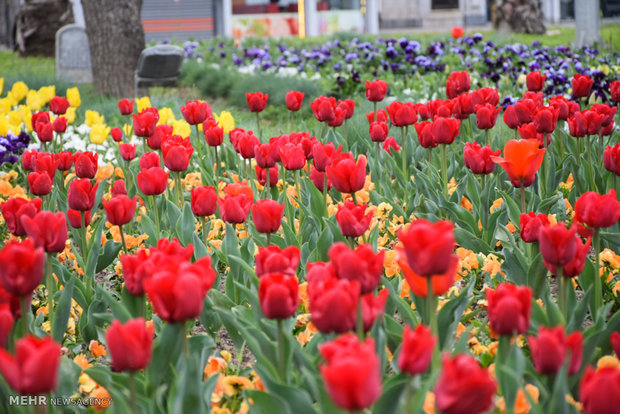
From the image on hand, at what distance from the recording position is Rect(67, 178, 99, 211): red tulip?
2.51 meters

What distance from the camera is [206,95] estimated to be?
1057cm

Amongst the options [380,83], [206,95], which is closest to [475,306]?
[380,83]

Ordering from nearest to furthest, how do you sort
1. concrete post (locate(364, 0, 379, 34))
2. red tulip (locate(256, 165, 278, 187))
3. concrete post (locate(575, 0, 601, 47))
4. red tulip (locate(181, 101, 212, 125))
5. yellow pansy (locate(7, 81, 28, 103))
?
red tulip (locate(256, 165, 278, 187)), red tulip (locate(181, 101, 212, 125)), yellow pansy (locate(7, 81, 28, 103)), concrete post (locate(575, 0, 601, 47)), concrete post (locate(364, 0, 379, 34))

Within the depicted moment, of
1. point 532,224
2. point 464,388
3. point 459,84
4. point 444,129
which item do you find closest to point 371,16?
point 459,84

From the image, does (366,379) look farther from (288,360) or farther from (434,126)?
(434,126)

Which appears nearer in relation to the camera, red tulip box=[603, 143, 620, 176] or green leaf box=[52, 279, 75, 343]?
green leaf box=[52, 279, 75, 343]

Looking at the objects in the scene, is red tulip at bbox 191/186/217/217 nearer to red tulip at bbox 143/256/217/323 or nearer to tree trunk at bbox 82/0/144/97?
red tulip at bbox 143/256/217/323

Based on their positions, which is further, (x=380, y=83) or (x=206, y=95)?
(x=206, y=95)

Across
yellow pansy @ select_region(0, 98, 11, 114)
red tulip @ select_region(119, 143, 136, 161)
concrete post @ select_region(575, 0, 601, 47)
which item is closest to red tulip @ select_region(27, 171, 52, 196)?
red tulip @ select_region(119, 143, 136, 161)

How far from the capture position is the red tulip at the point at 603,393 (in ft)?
3.73

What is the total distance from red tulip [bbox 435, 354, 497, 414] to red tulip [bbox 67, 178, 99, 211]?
172 centimetres

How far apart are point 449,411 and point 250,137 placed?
2237mm

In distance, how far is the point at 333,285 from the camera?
137 centimetres

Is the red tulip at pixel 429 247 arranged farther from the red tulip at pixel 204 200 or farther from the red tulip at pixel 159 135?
the red tulip at pixel 159 135
